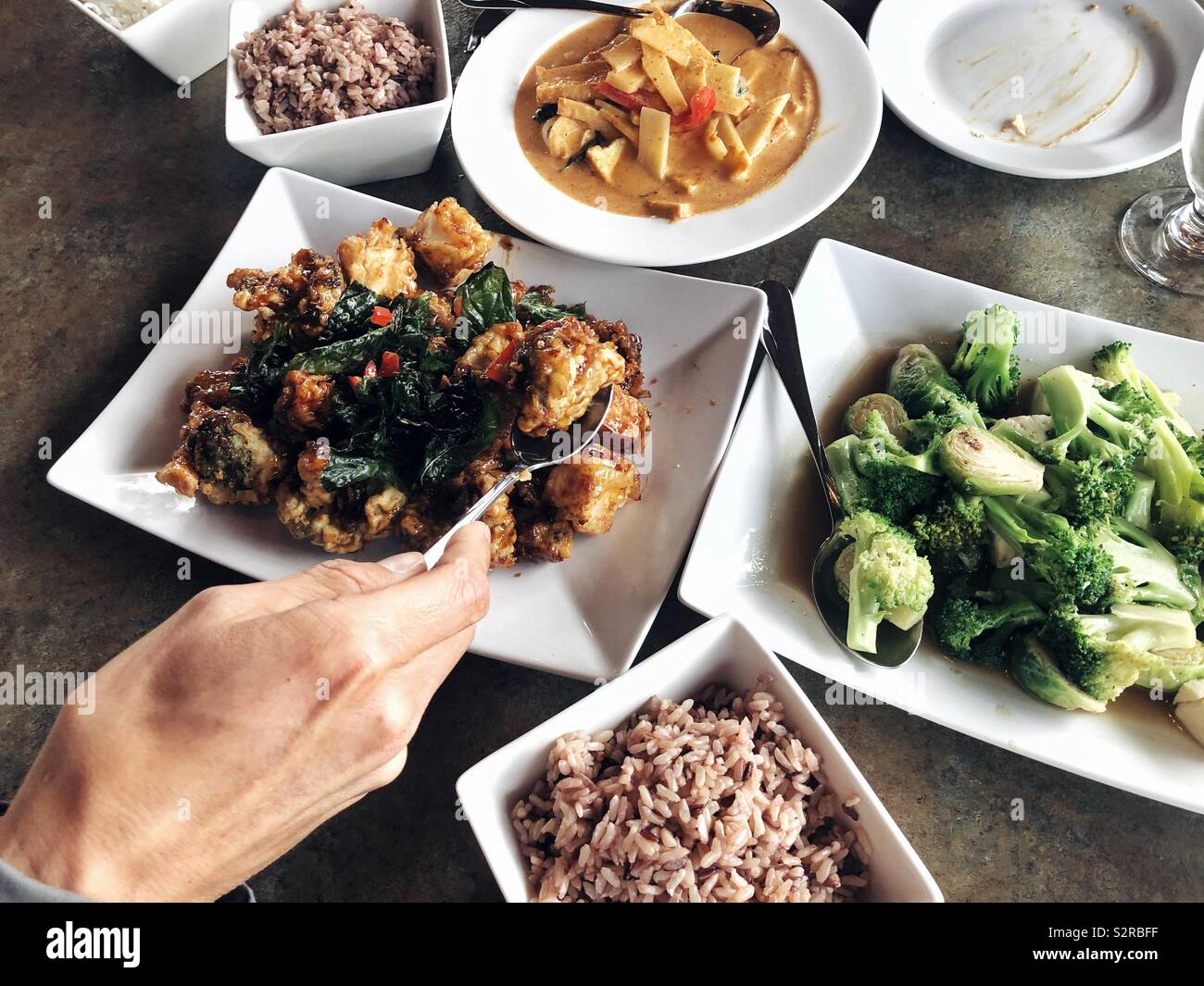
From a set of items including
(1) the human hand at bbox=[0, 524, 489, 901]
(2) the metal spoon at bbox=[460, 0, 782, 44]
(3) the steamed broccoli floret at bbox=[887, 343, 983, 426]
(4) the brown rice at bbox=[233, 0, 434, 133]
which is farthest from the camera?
(2) the metal spoon at bbox=[460, 0, 782, 44]

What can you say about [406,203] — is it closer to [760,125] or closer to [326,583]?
[760,125]

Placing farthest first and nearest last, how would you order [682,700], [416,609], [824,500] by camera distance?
[824,500] → [682,700] → [416,609]

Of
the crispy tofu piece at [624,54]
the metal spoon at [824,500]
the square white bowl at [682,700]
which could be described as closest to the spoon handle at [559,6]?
the crispy tofu piece at [624,54]

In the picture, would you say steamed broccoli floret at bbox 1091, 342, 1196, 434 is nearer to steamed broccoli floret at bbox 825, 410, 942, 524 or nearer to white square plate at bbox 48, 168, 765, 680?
steamed broccoli floret at bbox 825, 410, 942, 524

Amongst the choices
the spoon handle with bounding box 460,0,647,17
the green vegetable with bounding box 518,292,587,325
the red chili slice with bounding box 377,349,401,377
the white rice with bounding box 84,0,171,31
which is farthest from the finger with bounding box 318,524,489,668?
the white rice with bounding box 84,0,171,31

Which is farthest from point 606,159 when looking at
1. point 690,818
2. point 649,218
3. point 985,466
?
point 690,818
